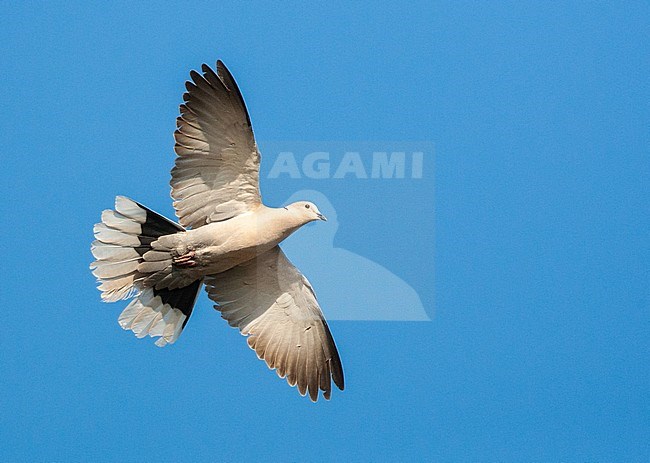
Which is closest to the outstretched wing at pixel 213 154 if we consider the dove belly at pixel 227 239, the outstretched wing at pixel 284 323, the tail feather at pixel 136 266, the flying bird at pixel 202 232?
the flying bird at pixel 202 232

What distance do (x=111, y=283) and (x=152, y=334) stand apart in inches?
27.6

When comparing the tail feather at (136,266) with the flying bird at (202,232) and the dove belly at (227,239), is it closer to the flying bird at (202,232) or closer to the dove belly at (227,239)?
the flying bird at (202,232)

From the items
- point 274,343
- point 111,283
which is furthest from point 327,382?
point 111,283

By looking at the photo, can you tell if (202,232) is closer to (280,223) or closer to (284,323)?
(280,223)

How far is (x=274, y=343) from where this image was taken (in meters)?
12.0

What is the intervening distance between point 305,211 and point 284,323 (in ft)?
4.70

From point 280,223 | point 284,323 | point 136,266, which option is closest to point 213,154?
point 280,223

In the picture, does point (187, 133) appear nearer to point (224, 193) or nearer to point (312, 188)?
point (224, 193)

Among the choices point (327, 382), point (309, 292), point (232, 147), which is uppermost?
point (232, 147)

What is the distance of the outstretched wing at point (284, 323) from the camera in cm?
1191

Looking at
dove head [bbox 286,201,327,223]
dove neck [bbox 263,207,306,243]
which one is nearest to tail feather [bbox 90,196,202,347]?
dove neck [bbox 263,207,306,243]

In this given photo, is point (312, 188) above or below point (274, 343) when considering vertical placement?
above

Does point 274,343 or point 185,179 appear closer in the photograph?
point 185,179

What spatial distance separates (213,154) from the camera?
1105 cm
